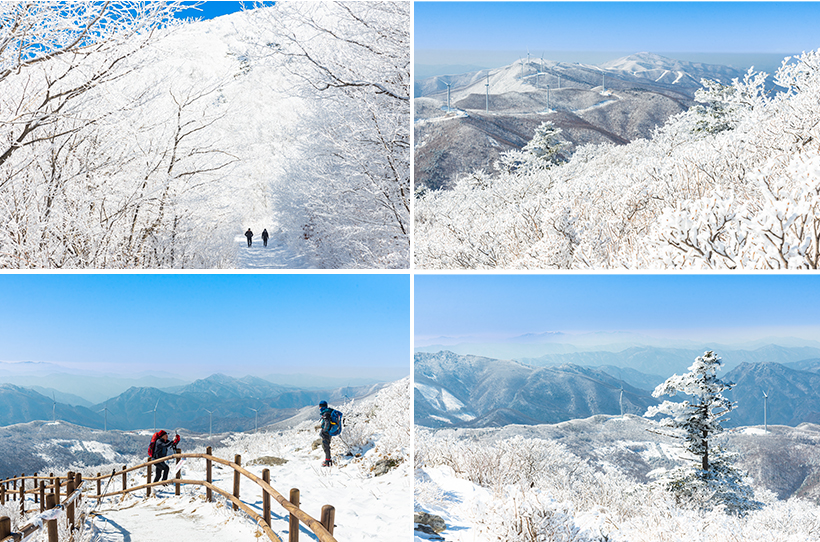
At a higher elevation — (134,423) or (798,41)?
(798,41)

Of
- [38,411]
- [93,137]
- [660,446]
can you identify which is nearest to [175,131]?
[93,137]

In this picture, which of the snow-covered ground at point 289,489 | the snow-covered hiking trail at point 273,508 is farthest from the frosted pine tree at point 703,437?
the snow-covered hiking trail at point 273,508

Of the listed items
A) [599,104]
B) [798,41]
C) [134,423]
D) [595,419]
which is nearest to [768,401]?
[595,419]

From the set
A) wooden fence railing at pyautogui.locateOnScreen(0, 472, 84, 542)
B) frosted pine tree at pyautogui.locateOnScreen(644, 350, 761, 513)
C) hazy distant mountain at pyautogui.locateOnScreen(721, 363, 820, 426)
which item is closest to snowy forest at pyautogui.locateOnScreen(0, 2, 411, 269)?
wooden fence railing at pyautogui.locateOnScreen(0, 472, 84, 542)

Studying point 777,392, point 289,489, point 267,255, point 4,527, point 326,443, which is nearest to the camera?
point 4,527

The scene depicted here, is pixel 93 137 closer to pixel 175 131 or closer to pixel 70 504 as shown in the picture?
pixel 175 131

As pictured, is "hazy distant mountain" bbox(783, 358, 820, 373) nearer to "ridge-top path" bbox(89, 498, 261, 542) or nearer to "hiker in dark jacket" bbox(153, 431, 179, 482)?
"ridge-top path" bbox(89, 498, 261, 542)

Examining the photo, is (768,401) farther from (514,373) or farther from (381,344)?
(381,344)
